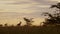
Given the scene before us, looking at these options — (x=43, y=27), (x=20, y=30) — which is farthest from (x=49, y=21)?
(x=20, y=30)

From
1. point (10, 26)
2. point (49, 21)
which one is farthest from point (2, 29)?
point (49, 21)

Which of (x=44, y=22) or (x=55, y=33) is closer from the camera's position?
(x=55, y=33)

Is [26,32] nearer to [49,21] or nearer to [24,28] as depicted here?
[24,28]

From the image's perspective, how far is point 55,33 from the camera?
832 centimetres

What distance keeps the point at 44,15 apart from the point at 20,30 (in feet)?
7.08

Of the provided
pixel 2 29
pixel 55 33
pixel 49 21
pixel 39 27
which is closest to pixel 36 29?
pixel 39 27

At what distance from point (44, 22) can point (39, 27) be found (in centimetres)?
139

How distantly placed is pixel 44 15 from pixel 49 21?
45 cm

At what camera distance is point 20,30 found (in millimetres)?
8383

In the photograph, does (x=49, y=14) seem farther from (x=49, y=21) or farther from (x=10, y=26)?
(x=10, y=26)

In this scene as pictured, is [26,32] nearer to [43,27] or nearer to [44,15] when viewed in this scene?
[43,27]

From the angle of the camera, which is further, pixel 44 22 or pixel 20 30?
pixel 44 22

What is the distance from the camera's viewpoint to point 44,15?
33.2 feet

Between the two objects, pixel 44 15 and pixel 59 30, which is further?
pixel 44 15
